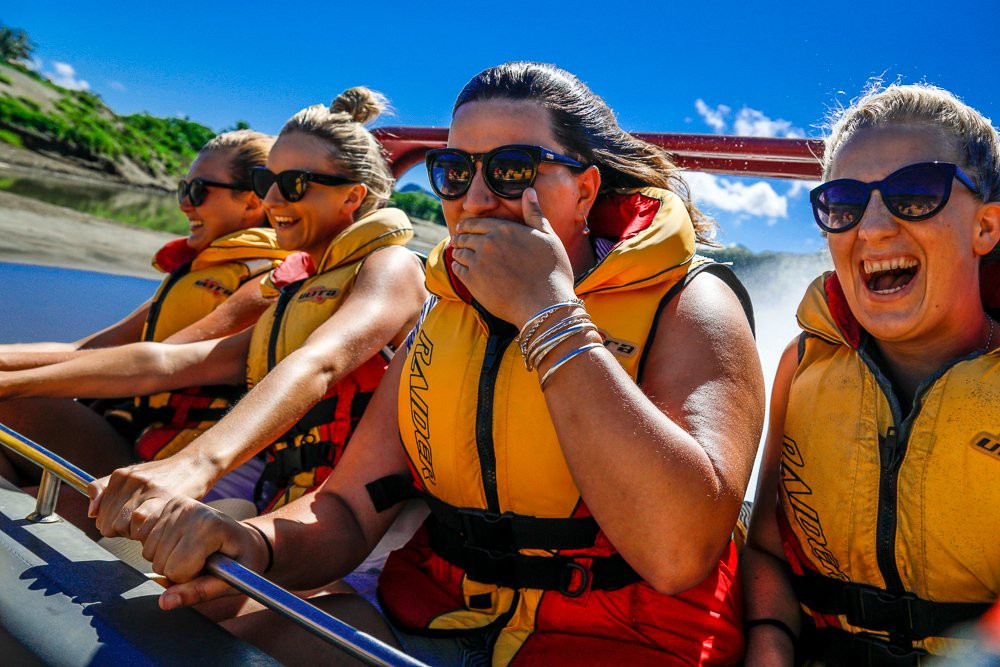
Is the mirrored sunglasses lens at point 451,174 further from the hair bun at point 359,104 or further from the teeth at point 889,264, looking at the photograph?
the hair bun at point 359,104

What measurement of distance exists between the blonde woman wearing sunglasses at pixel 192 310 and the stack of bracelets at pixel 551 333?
5.45ft

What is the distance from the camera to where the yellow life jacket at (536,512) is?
1.31 m

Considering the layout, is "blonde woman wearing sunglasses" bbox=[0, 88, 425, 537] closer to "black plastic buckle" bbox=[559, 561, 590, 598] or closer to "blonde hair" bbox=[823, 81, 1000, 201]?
"black plastic buckle" bbox=[559, 561, 590, 598]

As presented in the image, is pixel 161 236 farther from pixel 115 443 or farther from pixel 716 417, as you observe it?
pixel 716 417

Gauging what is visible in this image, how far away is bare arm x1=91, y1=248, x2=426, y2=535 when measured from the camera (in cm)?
134

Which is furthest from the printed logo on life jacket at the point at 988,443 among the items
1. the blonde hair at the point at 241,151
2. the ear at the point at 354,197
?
the blonde hair at the point at 241,151

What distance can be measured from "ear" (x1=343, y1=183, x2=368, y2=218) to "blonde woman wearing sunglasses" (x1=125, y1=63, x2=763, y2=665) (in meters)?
0.96

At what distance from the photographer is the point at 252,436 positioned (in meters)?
1.61

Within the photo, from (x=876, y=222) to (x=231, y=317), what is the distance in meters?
2.06

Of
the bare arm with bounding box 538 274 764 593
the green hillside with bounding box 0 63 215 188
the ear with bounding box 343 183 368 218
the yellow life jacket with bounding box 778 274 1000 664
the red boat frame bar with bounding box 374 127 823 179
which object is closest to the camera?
the bare arm with bounding box 538 274 764 593

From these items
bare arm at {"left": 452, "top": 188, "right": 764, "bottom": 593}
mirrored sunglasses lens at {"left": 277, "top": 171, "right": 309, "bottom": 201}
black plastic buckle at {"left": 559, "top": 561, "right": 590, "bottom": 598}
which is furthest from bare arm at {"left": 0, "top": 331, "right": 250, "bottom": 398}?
black plastic buckle at {"left": 559, "top": 561, "right": 590, "bottom": 598}

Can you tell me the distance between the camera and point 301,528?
1512mm

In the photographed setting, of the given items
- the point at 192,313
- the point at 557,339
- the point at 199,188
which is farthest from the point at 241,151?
the point at 557,339

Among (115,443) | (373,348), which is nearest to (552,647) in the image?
(373,348)
